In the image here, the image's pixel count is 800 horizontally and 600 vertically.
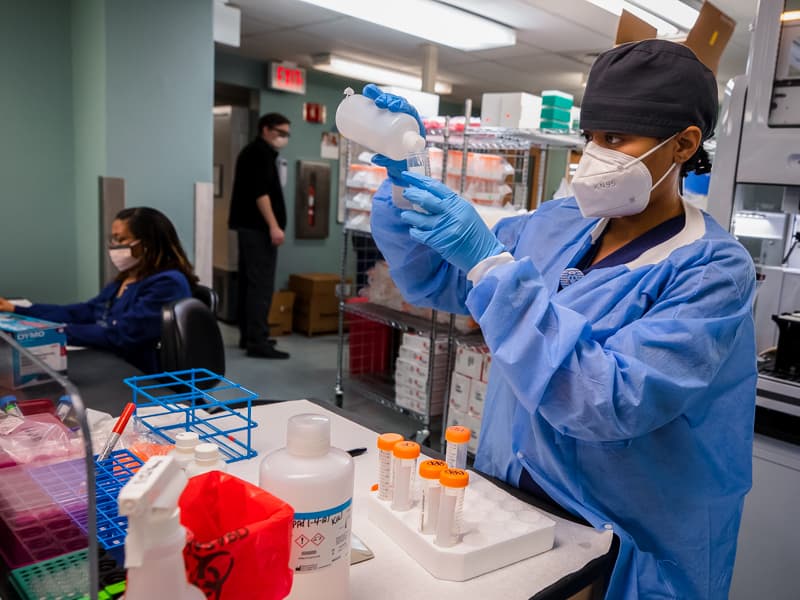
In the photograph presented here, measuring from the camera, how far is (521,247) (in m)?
1.48

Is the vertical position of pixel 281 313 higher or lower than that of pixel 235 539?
lower

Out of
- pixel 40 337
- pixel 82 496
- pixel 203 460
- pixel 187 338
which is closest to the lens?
pixel 82 496

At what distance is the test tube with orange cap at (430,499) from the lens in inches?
37.4

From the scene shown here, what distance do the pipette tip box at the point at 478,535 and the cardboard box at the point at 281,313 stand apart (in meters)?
5.17

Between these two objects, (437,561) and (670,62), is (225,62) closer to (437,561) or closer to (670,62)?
(670,62)

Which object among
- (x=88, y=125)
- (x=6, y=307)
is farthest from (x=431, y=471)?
(x=88, y=125)

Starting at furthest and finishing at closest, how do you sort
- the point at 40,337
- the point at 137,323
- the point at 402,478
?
1. the point at 137,323
2. the point at 40,337
3. the point at 402,478

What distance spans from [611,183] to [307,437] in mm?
830

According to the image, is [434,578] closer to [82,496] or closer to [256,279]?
[82,496]

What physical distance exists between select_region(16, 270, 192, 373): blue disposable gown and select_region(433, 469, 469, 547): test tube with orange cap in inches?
73.9

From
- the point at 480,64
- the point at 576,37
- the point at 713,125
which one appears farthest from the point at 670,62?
the point at 480,64

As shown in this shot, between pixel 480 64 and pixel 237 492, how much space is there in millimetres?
5633

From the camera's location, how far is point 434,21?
12.8 feet

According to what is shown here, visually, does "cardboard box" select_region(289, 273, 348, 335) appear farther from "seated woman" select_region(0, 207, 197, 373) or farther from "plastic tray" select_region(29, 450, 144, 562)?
"plastic tray" select_region(29, 450, 144, 562)
